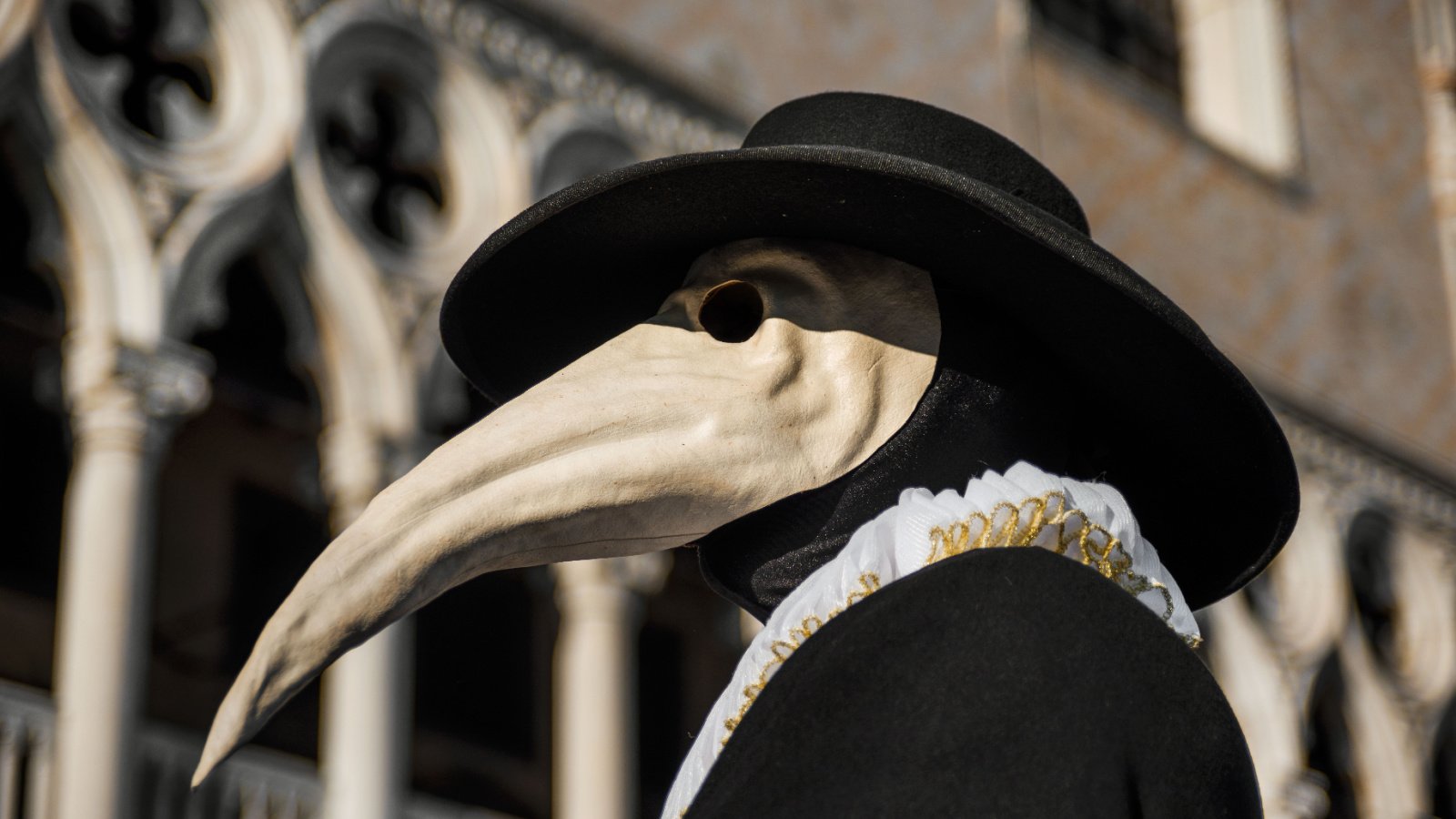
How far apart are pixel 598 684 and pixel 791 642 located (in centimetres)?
374

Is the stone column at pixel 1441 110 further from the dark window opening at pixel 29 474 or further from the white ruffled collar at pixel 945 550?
the white ruffled collar at pixel 945 550

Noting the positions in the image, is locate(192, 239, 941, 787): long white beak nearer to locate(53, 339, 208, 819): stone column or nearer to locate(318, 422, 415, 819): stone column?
Answer: locate(53, 339, 208, 819): stone column

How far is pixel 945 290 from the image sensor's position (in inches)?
45.8

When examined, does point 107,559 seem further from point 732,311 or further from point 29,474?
point 732,311

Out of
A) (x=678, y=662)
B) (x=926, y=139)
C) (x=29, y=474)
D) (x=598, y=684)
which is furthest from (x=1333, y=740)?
(x=926, y=139)

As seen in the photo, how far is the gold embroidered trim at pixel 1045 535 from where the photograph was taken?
104 centimetres

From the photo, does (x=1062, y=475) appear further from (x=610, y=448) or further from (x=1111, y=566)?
(x=610, y=448)

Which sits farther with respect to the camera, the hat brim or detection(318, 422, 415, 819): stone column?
detection(318, 422, 415, 819): stone column

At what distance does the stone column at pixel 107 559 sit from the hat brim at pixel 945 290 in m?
2.64

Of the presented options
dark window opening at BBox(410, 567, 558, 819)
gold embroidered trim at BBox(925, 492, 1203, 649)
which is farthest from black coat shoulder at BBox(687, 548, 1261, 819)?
dark window opening at BBox(410, 567, 558, 819)

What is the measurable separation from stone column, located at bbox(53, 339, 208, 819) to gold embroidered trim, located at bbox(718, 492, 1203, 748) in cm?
288

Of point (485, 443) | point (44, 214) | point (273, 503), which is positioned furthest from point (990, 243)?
point (273, 503)

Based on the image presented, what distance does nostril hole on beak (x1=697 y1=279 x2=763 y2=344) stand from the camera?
1.17m

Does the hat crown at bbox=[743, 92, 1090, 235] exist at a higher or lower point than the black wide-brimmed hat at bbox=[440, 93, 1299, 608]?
higher
